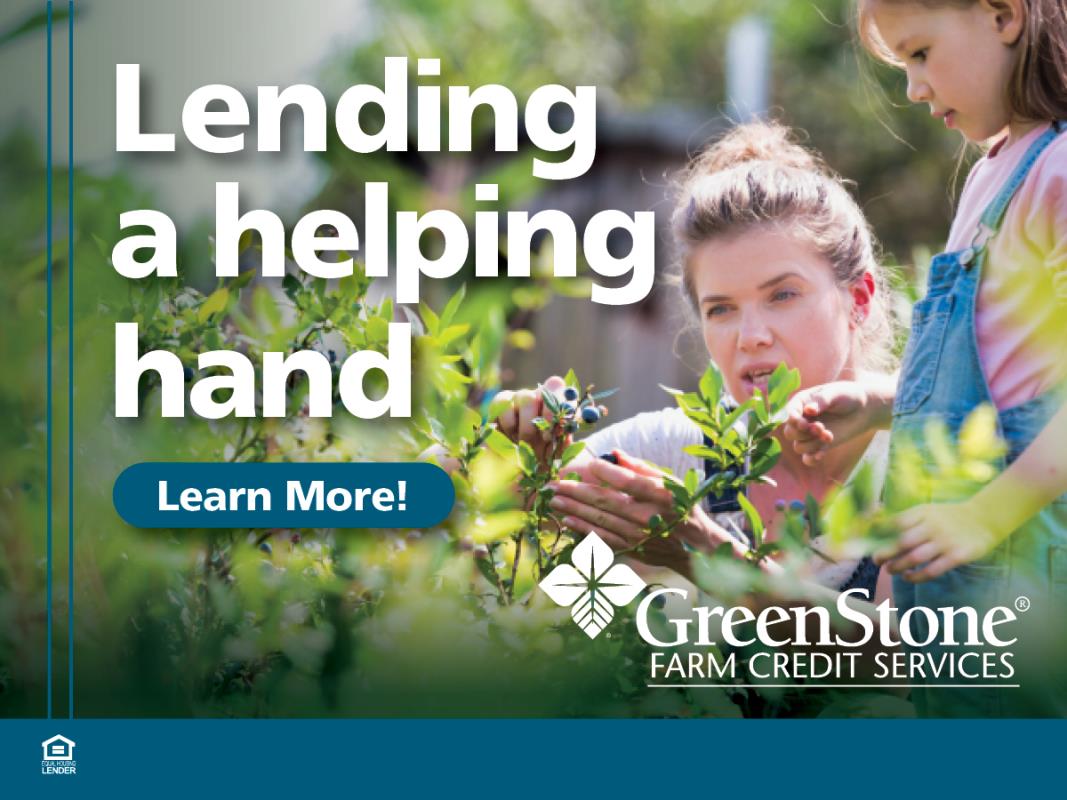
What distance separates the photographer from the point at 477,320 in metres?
1.56

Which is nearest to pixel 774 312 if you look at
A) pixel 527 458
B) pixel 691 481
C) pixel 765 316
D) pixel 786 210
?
pixel 765 316

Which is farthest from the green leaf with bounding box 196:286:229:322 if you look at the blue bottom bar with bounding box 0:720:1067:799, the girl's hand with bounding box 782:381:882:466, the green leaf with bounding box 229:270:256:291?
the girl's hand with bounding box 782:381:882:466

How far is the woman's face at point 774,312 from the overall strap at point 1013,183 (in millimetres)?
213

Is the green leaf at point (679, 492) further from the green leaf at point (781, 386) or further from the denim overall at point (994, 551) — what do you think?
the denim overall at point (994, 551)

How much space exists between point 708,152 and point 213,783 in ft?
3.66

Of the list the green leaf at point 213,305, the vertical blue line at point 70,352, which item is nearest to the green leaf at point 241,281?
the green leaf at point 213,305

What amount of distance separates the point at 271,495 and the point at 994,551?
95cm

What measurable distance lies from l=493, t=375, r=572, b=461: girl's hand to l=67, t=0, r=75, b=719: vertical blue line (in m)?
0.56

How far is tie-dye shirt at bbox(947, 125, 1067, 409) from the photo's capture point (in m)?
1.44

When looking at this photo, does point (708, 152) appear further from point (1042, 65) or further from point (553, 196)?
point (1042, 65)

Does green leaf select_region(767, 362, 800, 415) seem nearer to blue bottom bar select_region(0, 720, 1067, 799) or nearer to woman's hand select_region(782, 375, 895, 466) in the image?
woman's hand select_region(782, 375, 895, 466)

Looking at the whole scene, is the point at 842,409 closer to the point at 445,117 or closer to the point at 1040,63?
the point at 1040,63

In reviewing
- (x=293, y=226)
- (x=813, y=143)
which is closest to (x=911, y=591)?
(x=813, y=143)

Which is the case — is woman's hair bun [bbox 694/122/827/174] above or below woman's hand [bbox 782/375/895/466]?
above
